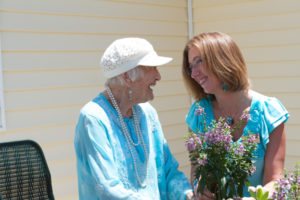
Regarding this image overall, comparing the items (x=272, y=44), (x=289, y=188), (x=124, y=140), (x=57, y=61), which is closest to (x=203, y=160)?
(x=289, y=188)

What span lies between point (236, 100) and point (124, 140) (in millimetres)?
668

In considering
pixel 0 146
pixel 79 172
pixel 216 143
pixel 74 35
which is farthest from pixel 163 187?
pixel 74 35

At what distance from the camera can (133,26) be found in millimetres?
4445

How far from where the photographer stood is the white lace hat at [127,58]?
2.14 m

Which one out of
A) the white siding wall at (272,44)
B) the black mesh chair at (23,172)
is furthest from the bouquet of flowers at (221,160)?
the white siding wall at (272,44)

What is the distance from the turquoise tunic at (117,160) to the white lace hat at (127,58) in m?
0.18

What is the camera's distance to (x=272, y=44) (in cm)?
447

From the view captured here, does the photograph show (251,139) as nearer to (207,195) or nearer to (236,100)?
(207,195)

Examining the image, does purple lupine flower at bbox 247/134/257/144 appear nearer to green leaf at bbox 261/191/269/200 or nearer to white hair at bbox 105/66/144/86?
green leaf at bbox 261/191/269/200

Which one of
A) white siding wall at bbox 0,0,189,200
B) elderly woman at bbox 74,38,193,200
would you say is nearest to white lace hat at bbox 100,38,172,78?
elderly woman at bbox 74,38,193,200

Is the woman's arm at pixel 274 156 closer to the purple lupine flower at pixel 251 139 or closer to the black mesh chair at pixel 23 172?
the purple lupine flower at pixel 251 139

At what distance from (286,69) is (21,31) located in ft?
8.05

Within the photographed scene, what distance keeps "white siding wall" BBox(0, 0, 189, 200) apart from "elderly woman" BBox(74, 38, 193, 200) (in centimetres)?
151

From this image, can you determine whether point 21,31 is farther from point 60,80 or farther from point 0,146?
point 0,146
